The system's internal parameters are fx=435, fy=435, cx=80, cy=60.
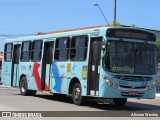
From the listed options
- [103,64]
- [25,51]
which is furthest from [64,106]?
[25,51]

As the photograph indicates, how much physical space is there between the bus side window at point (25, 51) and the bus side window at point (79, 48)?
472 centimetres

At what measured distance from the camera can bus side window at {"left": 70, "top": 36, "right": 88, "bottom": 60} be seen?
1775 cm

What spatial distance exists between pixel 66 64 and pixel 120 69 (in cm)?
346

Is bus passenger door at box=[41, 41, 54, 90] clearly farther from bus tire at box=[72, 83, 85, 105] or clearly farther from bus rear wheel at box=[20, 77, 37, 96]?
bus tire at box=[72, 83, 85, 105]

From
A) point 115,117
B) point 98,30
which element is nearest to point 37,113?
point 115,117

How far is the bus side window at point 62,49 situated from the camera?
63.2ft

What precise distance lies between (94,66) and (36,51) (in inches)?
226

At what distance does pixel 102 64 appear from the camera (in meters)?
16.5

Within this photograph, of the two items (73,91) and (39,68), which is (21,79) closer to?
(39,68)

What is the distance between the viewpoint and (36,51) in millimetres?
22062

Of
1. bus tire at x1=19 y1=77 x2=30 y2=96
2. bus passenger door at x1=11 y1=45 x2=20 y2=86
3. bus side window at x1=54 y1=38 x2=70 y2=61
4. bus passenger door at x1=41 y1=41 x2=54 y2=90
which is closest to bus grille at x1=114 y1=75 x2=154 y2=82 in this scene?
bus side window at x1=54 y1=38 x2=70 y2=61

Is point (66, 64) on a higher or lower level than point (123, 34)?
lower

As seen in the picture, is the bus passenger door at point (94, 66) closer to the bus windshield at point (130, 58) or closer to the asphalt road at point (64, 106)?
the bus windshield at point (130, 58)

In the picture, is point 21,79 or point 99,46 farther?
point 21,79
